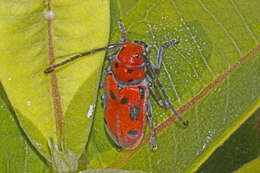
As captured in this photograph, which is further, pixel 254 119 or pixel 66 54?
pixel 254 119

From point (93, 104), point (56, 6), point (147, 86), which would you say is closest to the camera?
point (56, 6)

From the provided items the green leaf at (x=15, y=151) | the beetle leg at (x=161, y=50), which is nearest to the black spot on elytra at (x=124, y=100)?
the beetle leg at (x=161, y=50)

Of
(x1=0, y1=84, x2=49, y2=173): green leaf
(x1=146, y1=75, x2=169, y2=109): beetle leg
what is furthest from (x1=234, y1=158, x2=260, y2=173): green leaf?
(x1=0, y1=84, x2=49, y2=173): green leaf

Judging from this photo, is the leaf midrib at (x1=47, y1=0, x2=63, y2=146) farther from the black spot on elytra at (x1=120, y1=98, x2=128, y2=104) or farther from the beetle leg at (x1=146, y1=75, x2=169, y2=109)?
the black spot on elytra at (x1=120, y1=98, x2=128, y2=104)

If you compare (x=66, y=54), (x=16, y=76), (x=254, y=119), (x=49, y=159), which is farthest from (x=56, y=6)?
(x=254, y=119)

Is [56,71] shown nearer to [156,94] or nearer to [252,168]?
[156,94]

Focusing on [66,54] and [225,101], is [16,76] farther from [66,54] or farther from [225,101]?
[225,101]
